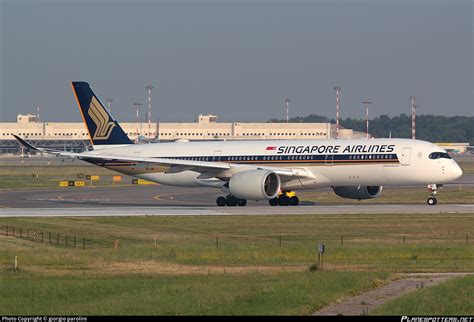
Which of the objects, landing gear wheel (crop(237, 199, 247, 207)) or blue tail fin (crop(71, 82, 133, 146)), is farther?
blue tail fin (crop(71, 82, 133, 146))

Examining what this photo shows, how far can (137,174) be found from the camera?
254ft

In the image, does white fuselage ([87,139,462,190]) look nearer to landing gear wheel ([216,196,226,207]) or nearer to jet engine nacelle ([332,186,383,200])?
landing gear wheel ([216,196,226,207])

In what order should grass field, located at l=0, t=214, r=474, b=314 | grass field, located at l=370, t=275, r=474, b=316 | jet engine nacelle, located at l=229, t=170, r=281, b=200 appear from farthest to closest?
jet engine nacelle, located at l=229, t=170, r=281, b=200 → grass field, located at l=0, t=214, r=474, b=314 → grass field, located at l=370, t=275, r=474, b=316

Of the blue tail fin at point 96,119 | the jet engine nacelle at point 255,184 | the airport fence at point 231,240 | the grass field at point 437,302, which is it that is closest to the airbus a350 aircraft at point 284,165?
the jet engine nacelle at point 255,184

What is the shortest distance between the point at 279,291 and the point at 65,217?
3431 cm

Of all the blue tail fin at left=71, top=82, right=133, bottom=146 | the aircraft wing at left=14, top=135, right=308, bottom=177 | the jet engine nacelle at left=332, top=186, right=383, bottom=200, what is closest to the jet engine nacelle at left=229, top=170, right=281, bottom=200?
the aircraft wing at left=14, top=135, right=308, bottom=177

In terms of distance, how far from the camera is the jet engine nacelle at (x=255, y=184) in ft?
220

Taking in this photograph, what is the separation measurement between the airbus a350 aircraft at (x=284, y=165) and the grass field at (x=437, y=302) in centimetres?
3771

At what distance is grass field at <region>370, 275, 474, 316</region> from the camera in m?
25.2

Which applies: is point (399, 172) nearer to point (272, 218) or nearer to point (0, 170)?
point (272, 218)

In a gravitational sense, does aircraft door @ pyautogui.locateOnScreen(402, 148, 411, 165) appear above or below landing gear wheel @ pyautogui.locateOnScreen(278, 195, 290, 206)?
above

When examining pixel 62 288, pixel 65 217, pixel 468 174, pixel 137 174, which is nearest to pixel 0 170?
pixel 468 174

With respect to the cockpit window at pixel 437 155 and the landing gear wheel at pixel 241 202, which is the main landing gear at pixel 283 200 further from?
the cockpit window at pixel 437 155

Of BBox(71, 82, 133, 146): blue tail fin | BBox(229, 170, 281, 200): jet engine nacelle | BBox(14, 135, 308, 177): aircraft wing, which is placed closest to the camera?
BBox(229, 170, 281, 200): jet engine nacelle
